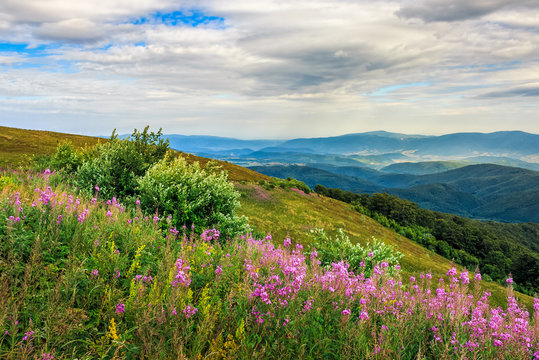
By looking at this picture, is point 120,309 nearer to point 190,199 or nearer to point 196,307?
point 196,307

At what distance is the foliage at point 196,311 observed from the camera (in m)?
3.69

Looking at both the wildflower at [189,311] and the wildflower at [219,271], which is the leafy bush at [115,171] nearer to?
the wildflower at [219,271]

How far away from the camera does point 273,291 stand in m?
4.94

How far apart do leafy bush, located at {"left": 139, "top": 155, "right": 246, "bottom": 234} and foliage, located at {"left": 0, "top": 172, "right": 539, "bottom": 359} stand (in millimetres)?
4434

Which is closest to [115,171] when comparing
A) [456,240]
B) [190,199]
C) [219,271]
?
[190,199]

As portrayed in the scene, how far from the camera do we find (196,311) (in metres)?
4.31

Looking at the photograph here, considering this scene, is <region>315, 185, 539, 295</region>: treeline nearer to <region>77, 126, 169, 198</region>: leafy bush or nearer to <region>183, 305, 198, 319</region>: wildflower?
<region>77, 126, 169, 198</region>: leafy bush

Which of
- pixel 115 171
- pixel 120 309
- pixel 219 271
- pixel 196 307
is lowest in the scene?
pixel 196 307

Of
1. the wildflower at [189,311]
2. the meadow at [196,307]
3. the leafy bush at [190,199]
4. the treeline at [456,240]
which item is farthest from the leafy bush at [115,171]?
the treeline at [456,240]

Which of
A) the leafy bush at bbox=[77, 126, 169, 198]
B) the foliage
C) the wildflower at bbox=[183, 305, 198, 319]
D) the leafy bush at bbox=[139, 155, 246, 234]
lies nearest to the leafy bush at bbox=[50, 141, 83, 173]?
the leafy bush at bbox=[77, 126, 169, 198]

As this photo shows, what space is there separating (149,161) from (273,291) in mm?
12614

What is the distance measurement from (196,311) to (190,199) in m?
7.25

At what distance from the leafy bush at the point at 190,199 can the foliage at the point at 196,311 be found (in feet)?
14.5

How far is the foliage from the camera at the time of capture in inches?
145
